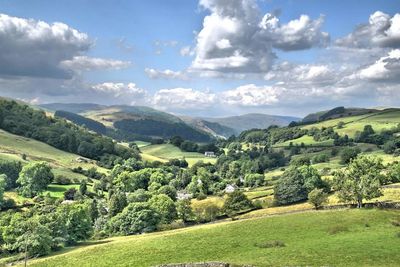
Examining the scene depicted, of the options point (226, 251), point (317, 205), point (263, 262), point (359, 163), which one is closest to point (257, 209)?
point (317, 205)

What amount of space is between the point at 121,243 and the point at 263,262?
34277mm

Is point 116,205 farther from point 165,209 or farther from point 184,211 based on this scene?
point 184,211

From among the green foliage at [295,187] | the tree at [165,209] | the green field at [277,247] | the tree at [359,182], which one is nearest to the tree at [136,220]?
the tree at [165,209]

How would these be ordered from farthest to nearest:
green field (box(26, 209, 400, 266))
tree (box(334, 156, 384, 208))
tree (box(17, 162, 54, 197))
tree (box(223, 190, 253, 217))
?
tree (box(17, 162, 54, 197))
tree (box(223, 190, 253, 217))
tree (box(334, 156, 384, 208))
green field (box(26, 209, 400, 266))

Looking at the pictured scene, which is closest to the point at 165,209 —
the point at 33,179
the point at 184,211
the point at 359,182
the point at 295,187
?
the point at 184,211

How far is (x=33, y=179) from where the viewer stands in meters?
185

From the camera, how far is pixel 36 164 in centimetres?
19250

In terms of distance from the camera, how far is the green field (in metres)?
65.3

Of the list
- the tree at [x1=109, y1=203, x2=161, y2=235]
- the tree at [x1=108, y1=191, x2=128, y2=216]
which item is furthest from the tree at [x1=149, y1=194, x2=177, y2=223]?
the tree at [x1=108, y1=191, x2=128, y2=216]

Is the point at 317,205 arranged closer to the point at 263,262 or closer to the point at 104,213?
the point at 263,262

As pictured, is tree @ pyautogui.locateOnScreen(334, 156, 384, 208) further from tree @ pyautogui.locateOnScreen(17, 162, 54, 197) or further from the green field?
tree @ pyautogui.locateOnScreen(17, 162, 54, 197)

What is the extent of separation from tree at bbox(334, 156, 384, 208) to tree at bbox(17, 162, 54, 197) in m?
128

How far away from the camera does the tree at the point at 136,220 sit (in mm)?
113562

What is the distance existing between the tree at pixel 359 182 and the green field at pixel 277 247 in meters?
8.28
